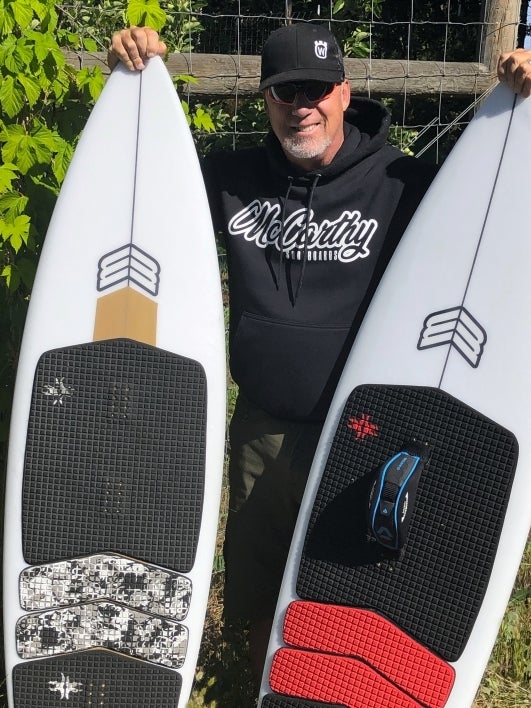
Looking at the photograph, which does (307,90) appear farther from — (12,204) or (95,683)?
(95,683)

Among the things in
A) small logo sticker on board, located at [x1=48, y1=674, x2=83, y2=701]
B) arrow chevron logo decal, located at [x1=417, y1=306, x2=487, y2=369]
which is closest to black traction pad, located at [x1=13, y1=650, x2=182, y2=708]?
small logo sticker on board, located at [x1=48, y1=674, x2=83, y2=701]

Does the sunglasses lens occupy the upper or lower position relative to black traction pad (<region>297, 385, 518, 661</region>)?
upper

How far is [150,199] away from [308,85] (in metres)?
0.58

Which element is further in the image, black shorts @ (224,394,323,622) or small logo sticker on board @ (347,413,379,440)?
black shorts @ (224,394,323,622)

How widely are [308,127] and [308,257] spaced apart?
1.19 feet

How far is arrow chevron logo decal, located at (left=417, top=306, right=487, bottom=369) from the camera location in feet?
8.44

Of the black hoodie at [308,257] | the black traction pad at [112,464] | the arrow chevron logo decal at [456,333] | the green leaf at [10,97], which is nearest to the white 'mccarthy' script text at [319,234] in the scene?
the black hoodie at [308,257]

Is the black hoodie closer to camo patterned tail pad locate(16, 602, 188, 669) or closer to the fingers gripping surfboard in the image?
the fingers gripping surfboard

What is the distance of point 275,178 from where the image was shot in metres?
2.65

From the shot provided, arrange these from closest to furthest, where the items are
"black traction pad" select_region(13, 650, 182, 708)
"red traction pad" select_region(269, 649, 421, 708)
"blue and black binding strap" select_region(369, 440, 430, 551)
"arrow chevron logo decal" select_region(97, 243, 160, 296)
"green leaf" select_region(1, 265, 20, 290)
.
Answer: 1. "blue and black binding strap" select_region(369, 440, 430, 551)
2. "red traction pad" select_region(269, 649, 421, 708)
3. "black traction pad" select_region(13, 650, 182, 708)
4. "arrow chevron logo decal" select_region(97, 243, 160, 296)
5. "green leaf" select_region(1, 265, 20, 290)

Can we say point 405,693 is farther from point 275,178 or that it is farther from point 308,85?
point 308,85

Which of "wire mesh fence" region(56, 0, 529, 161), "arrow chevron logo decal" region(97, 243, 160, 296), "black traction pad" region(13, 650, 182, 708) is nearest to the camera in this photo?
"black traction pad" region(13, 650, 182, 708)

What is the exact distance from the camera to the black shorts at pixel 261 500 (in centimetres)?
268

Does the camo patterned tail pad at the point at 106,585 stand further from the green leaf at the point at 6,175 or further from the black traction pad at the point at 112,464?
the green leaf at the point at 6,175
